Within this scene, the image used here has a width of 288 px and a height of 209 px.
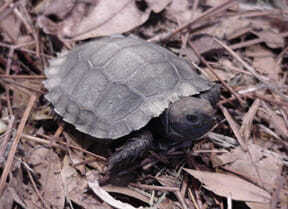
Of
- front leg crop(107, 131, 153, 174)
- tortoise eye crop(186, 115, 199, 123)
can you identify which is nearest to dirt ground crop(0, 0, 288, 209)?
front leg crop(107, 131, 153, 174)

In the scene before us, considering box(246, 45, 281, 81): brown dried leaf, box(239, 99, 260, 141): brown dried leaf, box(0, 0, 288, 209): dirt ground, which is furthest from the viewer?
box(246, 45, 281, 81): brown dried leaf

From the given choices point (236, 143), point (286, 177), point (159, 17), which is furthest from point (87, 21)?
point (286, 177)

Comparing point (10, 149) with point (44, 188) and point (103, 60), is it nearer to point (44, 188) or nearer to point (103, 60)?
point (44, 188)

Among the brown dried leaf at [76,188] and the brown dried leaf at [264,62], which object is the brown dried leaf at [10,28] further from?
the brown dried leaf at [264,62]

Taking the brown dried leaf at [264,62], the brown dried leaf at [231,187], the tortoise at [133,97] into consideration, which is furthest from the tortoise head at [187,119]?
the brown dried leaf at [264,62]

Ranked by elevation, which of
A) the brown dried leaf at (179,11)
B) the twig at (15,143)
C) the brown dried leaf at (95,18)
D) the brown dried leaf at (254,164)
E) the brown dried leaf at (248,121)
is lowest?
the brown dried leaf at (254,164)

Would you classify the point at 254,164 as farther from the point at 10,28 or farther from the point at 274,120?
the point at 10,28

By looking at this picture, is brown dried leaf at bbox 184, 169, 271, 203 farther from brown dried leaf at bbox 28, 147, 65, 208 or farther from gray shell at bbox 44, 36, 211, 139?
brown dried leaf at bbox 28, 147, 65, 208
